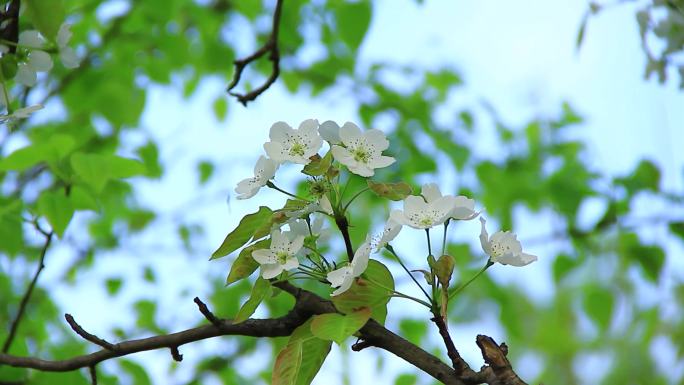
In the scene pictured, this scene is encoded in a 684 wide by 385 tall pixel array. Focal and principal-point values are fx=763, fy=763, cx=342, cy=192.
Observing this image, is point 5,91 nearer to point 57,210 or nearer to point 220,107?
point 57,210

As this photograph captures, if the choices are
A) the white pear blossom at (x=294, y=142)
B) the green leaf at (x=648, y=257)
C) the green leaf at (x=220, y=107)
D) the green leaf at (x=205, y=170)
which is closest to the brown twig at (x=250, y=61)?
the white pear blossom at (x=294, y=142)

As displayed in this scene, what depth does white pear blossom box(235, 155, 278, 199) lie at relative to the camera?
695 mm

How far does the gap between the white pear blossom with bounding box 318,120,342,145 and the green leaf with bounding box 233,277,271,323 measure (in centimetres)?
14

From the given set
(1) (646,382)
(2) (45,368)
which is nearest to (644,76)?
(2) (45,368)

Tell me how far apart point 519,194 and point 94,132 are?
1350mm

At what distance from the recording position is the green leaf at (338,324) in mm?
602

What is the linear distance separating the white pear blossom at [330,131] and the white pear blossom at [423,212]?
0.10m

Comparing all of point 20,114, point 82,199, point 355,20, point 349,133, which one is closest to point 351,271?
point 349,133

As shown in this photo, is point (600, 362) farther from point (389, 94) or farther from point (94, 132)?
point (94, 132)

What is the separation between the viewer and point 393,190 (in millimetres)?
676

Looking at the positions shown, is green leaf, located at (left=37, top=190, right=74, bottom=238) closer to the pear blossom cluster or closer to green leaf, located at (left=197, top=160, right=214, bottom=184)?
the pear blossom cluster

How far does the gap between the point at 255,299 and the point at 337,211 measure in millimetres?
105

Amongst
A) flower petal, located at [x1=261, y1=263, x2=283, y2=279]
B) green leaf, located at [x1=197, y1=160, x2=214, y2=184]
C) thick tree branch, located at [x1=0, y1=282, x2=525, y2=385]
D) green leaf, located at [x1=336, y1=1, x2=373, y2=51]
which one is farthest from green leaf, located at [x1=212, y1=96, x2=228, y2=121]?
flower petal, located at [x1=261, y1=263, x2=283, y2=279]

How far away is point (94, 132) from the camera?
2441 millimetres
